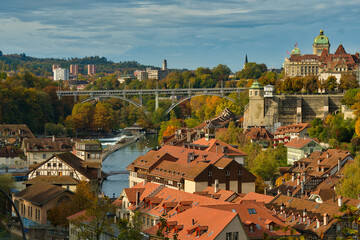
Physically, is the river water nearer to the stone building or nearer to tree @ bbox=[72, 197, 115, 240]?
the stone building

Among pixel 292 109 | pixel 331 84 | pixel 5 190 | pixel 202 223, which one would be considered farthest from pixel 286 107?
pixel 202 223

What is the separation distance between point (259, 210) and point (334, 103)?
49941 millimetres

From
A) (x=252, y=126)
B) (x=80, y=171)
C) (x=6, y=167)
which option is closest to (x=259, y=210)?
(x=80, y=171)

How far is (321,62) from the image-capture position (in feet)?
374

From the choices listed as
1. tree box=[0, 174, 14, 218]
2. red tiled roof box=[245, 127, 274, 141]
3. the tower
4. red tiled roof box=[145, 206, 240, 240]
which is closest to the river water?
tree box=[0, 174, 14, 218]

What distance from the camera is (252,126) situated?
259 feet

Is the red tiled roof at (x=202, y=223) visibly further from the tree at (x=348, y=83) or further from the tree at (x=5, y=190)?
the tree at (x=348, y=83)

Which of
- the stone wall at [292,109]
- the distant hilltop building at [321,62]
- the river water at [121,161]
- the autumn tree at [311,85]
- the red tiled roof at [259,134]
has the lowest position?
the river water at [121,161]

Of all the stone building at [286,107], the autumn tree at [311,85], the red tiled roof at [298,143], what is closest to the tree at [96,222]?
the red tiled roof at [298,143]

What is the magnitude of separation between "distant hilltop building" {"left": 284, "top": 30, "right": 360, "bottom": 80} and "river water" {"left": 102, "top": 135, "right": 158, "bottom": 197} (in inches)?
875

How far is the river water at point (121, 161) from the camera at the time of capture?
5409cm

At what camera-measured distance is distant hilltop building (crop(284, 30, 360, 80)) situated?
97312 mm

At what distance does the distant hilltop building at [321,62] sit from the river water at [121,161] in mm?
22228

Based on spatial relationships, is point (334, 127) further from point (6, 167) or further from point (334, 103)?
point (6, 167)
